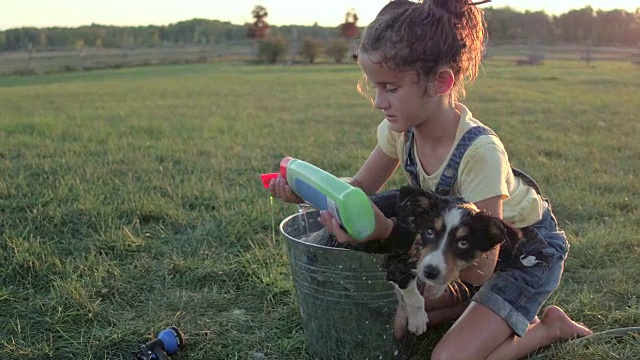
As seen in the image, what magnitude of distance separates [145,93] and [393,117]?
16.1m

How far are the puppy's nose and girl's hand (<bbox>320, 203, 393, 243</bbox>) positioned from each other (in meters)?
0.18

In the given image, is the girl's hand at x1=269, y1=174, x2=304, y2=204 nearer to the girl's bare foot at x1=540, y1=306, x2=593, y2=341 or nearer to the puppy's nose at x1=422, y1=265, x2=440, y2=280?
the puppy's nose at x1=422, y1=265, x2=440, y2=280

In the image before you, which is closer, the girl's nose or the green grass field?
the girl's nose

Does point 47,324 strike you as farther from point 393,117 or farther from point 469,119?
point 469,119

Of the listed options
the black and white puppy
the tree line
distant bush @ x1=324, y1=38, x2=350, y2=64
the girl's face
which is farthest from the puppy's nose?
distant bush @ x1=324, y1=38, x2=350, y2=64

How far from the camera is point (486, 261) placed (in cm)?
249

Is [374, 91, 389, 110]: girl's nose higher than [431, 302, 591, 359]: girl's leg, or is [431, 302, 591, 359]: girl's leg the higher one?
[374, 91, 389, 110]: girl's nose

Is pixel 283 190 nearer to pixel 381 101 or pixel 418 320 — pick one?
pixel 381 101

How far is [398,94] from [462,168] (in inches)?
14.7

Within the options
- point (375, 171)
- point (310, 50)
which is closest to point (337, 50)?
point (310, 50)

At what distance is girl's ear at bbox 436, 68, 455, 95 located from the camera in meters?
2.62

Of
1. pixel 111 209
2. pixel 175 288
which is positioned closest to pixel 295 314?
pixel 175 288

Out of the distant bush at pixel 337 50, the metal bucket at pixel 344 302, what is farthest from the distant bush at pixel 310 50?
the metal bucket at pixel 344 302

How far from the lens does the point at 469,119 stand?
2.82 m
